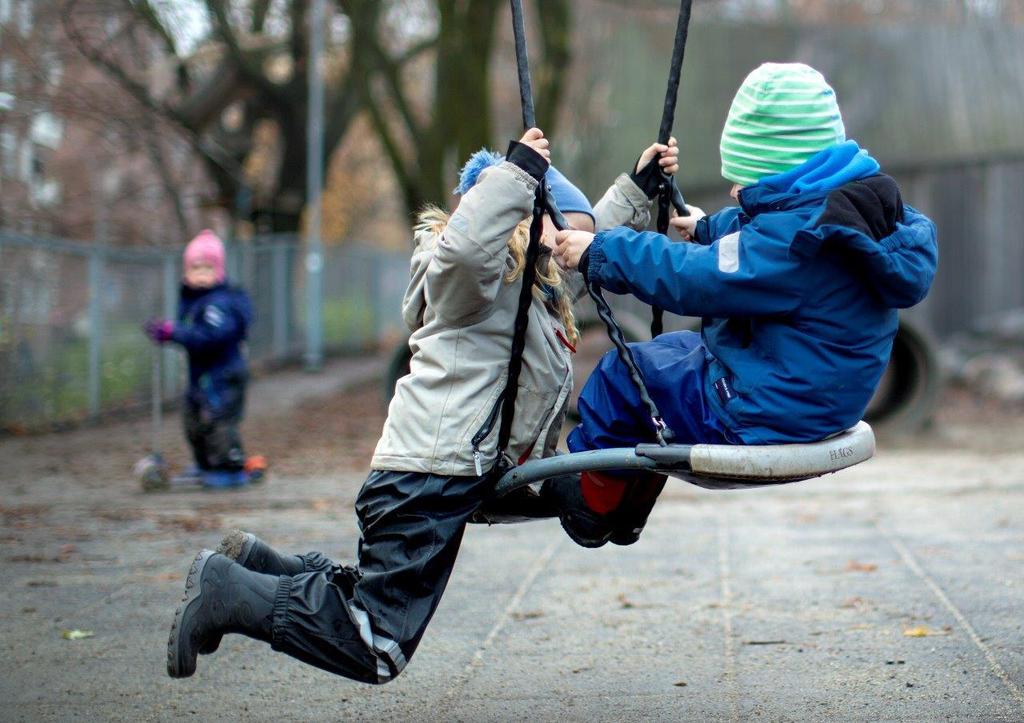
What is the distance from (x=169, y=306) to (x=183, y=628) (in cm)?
1191

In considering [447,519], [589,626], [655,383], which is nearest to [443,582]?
[447,519]

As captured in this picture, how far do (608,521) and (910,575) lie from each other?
9.07 ft

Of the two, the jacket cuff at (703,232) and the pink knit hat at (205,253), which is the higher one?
the jacket cuff at (703,232)

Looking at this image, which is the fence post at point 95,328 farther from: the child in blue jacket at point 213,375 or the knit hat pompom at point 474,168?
the knit hat pompom at point 474,168

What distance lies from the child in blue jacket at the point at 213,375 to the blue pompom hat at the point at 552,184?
5598 millimetres

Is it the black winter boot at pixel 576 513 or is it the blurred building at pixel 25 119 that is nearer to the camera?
the black winter boot at pixel 576 513

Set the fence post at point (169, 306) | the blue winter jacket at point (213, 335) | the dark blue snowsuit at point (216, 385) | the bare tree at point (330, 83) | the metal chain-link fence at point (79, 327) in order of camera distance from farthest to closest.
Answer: the bare tree at point (330, 83) < the fence post at point (169, 306) < the metal chain-link fence at point (79, 327) < the dark blue snowsuit at point (216, 385) < the blue winter jacket at point (213, 335)

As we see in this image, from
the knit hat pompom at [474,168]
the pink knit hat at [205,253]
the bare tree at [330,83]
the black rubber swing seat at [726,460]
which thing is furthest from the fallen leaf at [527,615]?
the bare tree at [330,83]

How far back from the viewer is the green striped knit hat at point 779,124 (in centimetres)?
325

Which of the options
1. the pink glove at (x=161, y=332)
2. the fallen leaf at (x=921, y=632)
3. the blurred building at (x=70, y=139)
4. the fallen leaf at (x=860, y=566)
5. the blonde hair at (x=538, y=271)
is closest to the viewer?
the blonde hair at (x=538, y=271)

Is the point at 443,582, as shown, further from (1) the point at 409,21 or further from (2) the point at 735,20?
(1) the point at 409,21

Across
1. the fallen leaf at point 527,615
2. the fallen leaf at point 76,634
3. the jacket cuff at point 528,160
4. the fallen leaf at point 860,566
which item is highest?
the jacket cuff at point 528,160

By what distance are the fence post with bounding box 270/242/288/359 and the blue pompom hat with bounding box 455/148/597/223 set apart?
57.0ft

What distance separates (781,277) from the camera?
3072 mm
